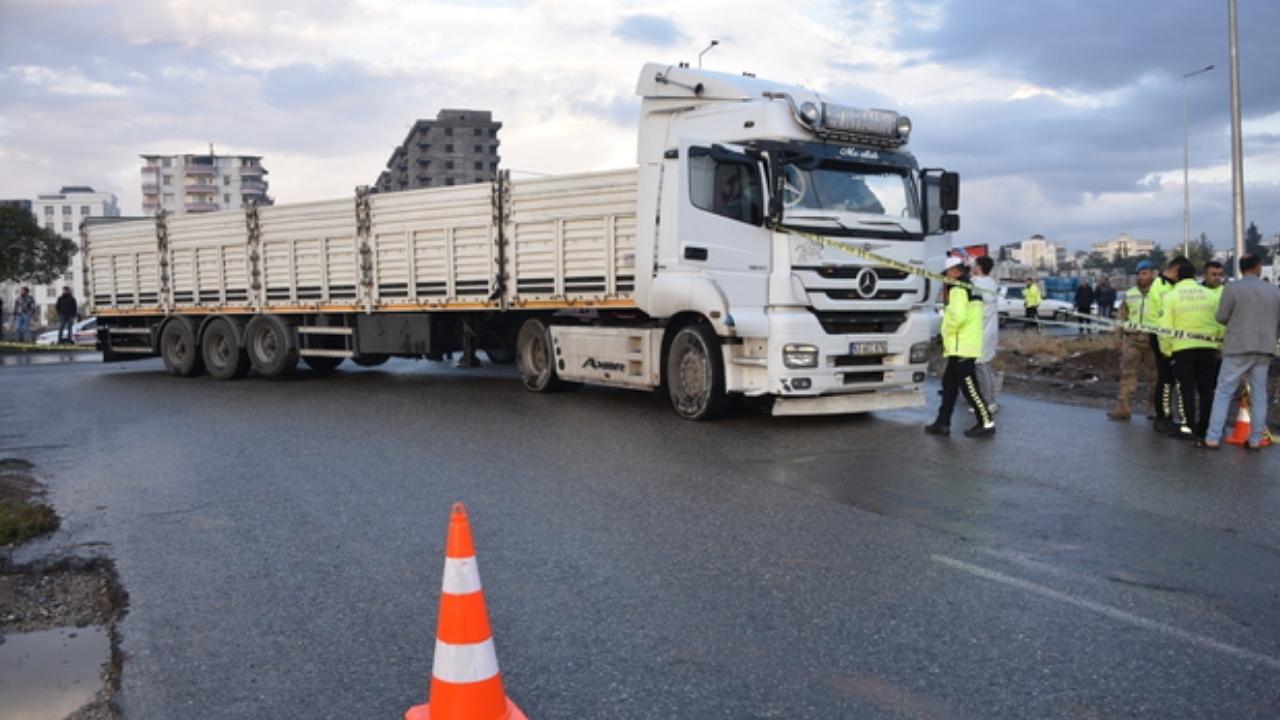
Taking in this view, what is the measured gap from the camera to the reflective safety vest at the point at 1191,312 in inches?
398

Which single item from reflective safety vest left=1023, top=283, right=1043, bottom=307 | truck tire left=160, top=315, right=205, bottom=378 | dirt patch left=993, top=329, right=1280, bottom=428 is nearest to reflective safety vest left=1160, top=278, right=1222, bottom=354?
dirt patch left=993, top=329, right=1280, bottom=428

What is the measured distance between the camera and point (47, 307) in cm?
12888

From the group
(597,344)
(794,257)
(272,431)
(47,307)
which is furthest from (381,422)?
(47,307)

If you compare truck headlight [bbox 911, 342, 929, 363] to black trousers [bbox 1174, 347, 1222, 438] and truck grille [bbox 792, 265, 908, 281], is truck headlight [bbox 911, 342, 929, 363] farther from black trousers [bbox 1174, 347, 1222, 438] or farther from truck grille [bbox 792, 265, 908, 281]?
black trousers [bbox 1174, 347, 1222, 438]

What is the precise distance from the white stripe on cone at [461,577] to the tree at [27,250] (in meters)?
42.4

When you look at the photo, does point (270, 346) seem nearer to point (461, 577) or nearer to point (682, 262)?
point (682, 262)

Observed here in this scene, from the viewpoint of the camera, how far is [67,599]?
18.1ft

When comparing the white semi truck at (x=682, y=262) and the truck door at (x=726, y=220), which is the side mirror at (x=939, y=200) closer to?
the white semi truck at (x=682, y=262)

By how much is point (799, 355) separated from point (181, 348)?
13.2 meters

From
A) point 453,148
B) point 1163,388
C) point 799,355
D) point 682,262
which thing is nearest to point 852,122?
point 682,262

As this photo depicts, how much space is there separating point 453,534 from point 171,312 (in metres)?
17.5

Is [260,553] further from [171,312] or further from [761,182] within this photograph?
[171,312]

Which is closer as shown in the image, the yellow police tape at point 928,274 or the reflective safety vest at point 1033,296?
the yellow police tape at point 928,274

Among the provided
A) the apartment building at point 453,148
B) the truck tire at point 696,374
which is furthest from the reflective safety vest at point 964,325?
the apartment building at point 453,148
